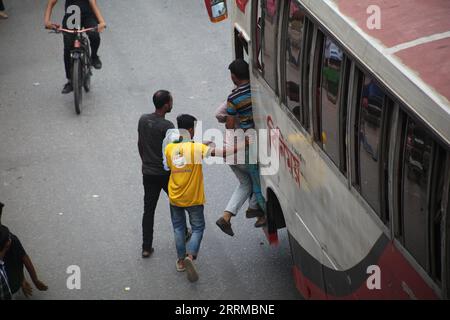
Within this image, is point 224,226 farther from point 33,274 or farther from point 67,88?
point 67,88

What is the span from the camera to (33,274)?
7.92 metres

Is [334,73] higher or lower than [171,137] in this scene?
higher

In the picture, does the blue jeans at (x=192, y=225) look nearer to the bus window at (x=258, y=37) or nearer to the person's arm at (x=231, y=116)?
the person's arm at (x=231, y=116)

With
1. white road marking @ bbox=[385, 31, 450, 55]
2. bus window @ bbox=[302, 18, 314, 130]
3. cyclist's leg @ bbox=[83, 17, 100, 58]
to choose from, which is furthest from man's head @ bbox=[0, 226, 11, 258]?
cyclist's leg @ bbox=[83, 17, 100, 58]

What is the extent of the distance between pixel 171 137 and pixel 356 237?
2.67m

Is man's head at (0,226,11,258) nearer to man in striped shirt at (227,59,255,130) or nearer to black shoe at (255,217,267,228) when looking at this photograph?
man in striped shirt at (227,59,255,130)

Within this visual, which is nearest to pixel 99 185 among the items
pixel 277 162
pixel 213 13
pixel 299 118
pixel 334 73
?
pixel 213 13

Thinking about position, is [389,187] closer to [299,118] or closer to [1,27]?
[299,118]

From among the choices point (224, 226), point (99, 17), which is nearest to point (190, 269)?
point (224, 226)

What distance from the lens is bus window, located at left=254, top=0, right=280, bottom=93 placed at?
23.1ft

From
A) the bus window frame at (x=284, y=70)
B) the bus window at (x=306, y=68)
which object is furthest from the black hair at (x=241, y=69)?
the bus window at (x=306, y=68)

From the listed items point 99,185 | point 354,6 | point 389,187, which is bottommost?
point 99,185

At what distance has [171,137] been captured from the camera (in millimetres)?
7668

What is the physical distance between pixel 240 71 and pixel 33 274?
8.30 ft
